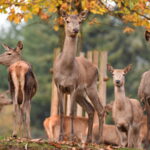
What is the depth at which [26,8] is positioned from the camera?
13328 mm

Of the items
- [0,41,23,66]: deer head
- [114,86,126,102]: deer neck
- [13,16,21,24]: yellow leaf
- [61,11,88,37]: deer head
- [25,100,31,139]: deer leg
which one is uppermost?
[13,16,21,24]: yellow leaf

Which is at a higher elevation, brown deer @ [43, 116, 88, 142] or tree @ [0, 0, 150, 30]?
tree @ [0, 0, 150, 30]

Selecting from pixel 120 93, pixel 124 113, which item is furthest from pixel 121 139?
pixel 120 93

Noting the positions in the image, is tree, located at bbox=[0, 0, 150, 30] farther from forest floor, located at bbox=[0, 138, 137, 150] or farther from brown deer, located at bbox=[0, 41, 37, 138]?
forest floor, located at bbox=[0, 138, 137, 150]

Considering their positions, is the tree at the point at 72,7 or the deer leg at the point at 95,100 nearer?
the deer leg at the point at 95,100

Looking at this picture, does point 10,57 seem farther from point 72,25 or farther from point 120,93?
point 120,93

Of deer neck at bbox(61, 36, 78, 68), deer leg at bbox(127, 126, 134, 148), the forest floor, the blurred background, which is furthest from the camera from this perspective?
the blurred background

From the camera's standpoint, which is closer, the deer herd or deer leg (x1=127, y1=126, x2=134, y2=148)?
the deer herd

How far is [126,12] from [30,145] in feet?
19.2

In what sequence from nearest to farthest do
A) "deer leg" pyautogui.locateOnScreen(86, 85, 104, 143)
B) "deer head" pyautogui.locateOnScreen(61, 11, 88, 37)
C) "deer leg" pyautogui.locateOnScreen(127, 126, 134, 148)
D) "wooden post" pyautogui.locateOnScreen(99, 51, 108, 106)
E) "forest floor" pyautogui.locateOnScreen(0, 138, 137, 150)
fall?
"forest floor" pyautogui.locateOnScreen(0, 138, 137, 150) → "deer head" pyautogui.locateOnScreen(61, 11, 88, 37) → "deer leg" pyautogui.locateOnScreen(127, 126, 134, 148) → "deer leg" pyautogui.locateOnScreen(86, 85, 104, 143) → "wooden post" pyautogui.locateOnScreen(99, 51, 108, 106)

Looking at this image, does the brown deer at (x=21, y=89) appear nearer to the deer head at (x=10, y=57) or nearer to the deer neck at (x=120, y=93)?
the deer head at (x=10, y=57)

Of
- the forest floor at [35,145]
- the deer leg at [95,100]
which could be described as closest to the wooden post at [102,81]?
the deer leg at [95,100]

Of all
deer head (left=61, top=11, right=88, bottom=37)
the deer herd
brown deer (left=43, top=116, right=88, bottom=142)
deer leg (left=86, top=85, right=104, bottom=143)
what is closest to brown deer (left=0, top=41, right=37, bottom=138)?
the deer herd

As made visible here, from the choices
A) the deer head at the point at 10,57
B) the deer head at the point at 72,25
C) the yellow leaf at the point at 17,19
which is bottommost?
the deer head at the point at 10,57
